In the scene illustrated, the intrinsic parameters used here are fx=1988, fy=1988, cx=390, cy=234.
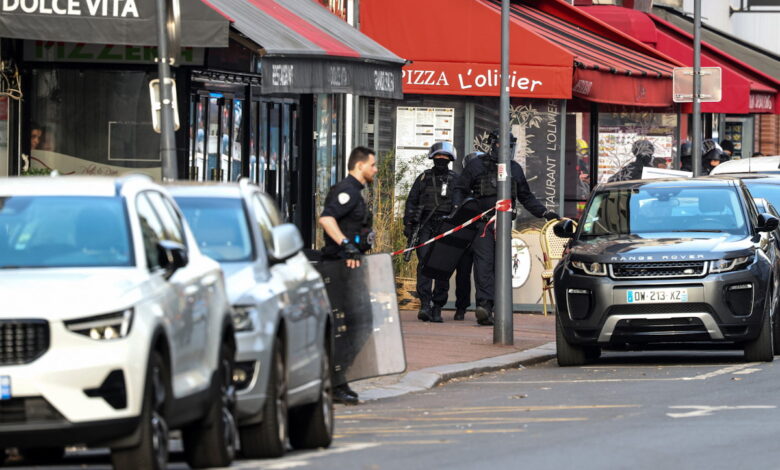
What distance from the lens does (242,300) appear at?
10609mm

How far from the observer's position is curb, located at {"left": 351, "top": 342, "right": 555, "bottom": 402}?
15.9 metres

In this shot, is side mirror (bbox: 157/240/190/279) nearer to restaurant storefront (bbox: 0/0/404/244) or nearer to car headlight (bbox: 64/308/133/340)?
car headlight (bbox: 64/308/133/340)

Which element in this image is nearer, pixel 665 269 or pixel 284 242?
pixel 284 242

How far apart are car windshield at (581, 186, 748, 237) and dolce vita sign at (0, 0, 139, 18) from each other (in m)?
4.76

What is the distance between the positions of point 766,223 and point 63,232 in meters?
10.2

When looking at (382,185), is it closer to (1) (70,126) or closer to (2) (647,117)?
(1) (70,126)

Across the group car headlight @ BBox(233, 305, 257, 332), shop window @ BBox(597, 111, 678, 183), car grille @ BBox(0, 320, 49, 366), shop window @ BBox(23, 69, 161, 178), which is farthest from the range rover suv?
shop window @ BBox(597, 111, 678, 183)

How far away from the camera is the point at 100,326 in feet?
28.5

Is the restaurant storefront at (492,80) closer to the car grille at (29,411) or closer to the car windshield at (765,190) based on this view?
the car windshield at (765,190)

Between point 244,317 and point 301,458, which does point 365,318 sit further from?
point 244,317

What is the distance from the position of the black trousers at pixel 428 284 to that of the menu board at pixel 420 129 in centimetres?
453

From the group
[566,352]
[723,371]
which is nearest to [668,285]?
[723,371]

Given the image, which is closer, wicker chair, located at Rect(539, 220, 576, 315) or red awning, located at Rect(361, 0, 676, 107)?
wicker chair, located at Rect(539, 220, 576, 315)

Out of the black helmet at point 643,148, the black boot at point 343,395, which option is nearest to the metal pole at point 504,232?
the black boot at point 343,395
